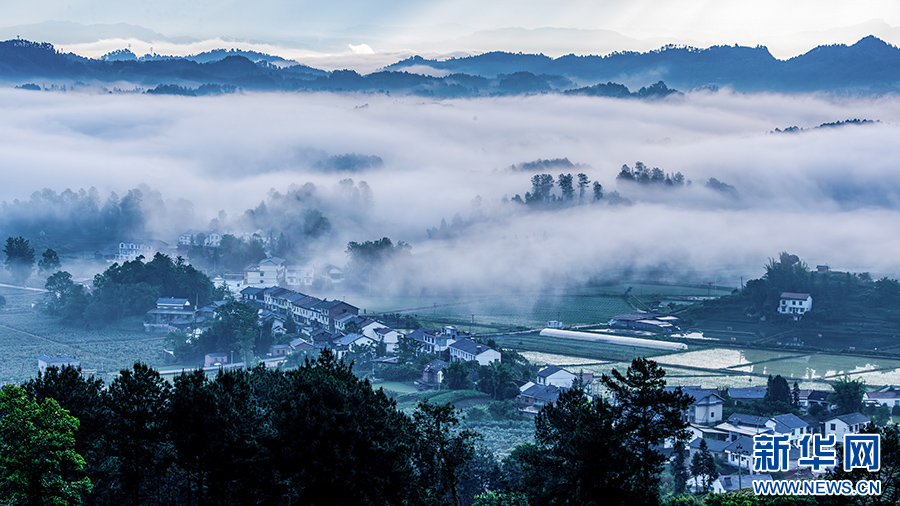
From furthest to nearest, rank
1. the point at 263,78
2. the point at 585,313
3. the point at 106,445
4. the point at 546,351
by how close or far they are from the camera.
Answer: the point at 263,78 → the point at 585,313 → the point at 546,351 → the point at 106,445

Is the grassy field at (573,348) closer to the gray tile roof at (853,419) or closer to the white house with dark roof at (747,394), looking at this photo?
the white house with dark roof at (747,394)

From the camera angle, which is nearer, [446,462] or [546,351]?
[446,462]

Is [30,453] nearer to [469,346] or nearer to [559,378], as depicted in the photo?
[559,378]

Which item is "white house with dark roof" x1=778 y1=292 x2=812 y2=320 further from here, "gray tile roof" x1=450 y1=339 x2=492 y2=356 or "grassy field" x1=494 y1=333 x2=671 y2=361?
"gray tile roof" x1=450 y1=339 x2=492 y2=356

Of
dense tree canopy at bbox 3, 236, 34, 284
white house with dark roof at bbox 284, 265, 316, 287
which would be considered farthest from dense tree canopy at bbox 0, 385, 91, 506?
dense tree canopy at bbox 3, 236, 34, 284

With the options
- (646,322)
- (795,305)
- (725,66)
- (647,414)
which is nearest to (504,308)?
(646,322)

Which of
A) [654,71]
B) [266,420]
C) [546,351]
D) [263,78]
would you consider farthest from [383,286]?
[654,71]

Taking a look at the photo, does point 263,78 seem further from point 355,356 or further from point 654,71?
point 355,356
